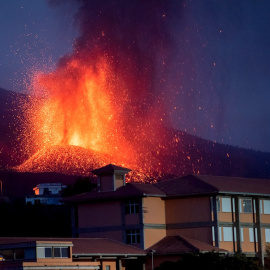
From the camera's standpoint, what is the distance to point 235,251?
75.7 metres

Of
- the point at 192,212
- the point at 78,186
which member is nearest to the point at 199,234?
the point at 192,212

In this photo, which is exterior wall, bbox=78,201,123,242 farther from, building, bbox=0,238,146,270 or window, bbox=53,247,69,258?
window, bbox=53,247,69,258

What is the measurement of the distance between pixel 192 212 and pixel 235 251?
521 centimetres

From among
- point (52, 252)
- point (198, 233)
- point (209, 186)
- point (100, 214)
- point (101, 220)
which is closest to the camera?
point (52, 252)

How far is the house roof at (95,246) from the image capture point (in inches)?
2486

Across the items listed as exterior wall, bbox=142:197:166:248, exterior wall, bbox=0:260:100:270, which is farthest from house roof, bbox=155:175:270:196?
exterior wall, bbox=0:260:100:270

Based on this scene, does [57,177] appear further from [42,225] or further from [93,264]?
[93,264]

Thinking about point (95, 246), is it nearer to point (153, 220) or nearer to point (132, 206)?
point (132, 206)

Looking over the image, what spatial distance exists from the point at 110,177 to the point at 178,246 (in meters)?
11.4

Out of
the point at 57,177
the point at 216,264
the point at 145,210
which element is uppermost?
the point at 57,177

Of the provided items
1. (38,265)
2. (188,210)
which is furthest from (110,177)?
(38,265)

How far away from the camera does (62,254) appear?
5828cm

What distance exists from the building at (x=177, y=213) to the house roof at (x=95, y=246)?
406 cm

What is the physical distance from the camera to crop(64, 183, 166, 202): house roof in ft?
246
